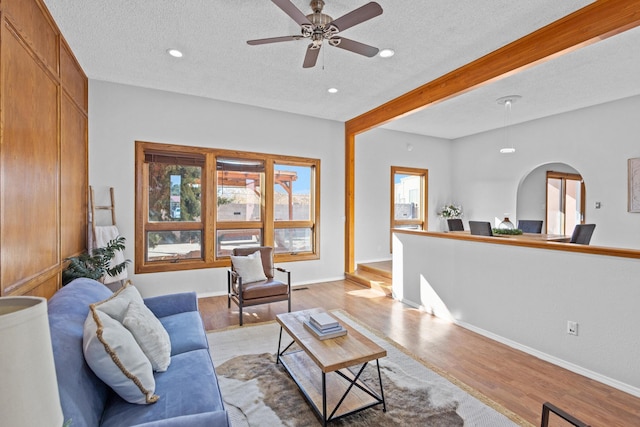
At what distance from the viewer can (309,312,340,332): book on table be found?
232cm

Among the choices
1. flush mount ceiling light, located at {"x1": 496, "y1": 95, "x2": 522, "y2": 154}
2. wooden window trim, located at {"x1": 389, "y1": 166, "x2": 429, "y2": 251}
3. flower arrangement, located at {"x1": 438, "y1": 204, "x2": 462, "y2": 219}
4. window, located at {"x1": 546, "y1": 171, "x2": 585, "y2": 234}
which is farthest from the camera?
flower arrangement, located at {"x1": 438, "y1": 204, "x2": 462, "y2": 219}

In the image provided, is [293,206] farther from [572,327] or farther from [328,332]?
[572,327]

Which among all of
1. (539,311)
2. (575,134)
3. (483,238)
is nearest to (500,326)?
(539,311)

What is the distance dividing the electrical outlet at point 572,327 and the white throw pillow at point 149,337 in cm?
323

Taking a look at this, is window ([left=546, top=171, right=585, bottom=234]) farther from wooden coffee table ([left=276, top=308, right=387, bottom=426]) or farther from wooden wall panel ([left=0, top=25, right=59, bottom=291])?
wooden wall panel ([left=0, top=25, right=59, bottom=291])

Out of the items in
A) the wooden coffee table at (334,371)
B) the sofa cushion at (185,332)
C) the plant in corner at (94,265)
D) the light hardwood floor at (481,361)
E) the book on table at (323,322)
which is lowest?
the light hardwood floor at (481,361)

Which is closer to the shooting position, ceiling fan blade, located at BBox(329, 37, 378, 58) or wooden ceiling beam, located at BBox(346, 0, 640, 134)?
wooden ceiling beam, located at BBox(346, 0, 640, 134)

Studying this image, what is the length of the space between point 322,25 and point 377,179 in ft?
14.5

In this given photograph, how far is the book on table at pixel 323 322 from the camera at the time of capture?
2318mm

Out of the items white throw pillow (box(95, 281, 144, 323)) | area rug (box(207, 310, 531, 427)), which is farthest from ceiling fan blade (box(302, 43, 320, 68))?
area rug (box(207, 310, 531, 427))

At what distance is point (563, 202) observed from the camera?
24.0ft

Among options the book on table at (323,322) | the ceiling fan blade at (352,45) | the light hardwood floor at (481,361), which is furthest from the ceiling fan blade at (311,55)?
the light hardwood floor at (481,361)

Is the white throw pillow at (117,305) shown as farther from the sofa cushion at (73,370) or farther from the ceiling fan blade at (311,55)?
the ceiling fan blade at (311,55)

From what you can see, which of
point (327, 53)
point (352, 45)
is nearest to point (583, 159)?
point (327, 53)
